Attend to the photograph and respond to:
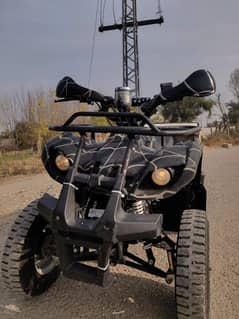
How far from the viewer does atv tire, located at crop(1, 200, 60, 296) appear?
203cm

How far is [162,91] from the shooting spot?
1.93 meters

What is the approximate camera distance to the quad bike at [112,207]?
1.61 metres

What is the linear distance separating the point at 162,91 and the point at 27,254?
55.9 inches

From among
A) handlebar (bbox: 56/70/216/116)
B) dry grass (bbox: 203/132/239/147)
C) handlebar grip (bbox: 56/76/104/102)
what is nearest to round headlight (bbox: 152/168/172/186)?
handlebar (bbox: 56/70/216/116)

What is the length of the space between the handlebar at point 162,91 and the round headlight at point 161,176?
467mm

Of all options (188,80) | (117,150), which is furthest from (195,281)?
(188,80)

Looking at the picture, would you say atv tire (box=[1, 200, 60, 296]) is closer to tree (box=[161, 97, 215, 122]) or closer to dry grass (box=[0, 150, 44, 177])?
dry grass (box=[0, 150, 44, 177])

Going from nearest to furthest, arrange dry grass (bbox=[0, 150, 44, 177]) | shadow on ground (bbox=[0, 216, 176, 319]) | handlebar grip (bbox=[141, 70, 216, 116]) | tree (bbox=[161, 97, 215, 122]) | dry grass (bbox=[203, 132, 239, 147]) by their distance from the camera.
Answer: handlebar grip (bbox=[141, 70, 216, 116])
shadow on ground (bbox=[0, 216, 176, 319])
dry grass (bbox=[0, 150, 44, 177])
dry grass (bbox=[203, 132, 239, 147])
tree (bbox=[161, 97, 215, 122])

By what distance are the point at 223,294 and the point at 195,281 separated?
3.03 feet

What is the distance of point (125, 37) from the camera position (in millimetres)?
15008

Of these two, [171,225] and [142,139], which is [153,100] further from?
[171,225]

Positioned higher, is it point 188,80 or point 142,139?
point 188,80

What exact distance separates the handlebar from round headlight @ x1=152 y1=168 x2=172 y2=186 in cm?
47

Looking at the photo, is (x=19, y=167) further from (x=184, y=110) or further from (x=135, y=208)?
(x=184, y=110)
